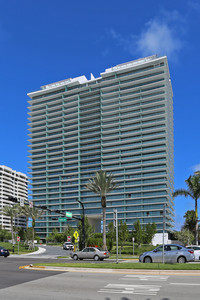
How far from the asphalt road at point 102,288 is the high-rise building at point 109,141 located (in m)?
93.1

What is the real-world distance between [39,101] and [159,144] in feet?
189

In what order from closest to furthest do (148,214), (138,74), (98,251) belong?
(98,251), (148,214), (138,74)

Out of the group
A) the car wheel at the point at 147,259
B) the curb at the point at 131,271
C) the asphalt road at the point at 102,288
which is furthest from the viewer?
the car wheel at the point at 147,259

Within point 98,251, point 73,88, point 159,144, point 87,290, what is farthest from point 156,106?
point 87,290

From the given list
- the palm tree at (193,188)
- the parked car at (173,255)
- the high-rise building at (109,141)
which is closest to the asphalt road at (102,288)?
the parked car at (173,255)

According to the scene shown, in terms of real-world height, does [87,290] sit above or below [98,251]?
above

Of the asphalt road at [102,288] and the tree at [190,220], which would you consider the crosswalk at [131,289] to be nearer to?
the asphalt road at [102,288]

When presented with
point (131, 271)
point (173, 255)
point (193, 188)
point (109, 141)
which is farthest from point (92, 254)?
point (109, 141)

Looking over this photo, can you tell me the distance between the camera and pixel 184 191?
161 ft

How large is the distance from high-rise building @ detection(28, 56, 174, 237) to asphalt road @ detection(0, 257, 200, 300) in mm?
93070

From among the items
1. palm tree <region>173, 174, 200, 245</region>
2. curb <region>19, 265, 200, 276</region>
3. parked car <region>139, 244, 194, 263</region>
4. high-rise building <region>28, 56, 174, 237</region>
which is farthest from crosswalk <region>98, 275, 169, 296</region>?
high-rise building <region>28, 56, 174, 237</region>

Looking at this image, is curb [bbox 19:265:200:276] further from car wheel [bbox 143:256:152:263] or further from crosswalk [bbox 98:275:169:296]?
car wheel [bbox 143:256:152:263]

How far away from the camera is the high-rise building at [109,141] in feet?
377

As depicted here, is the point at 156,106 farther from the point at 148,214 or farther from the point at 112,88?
the point at 148,214
